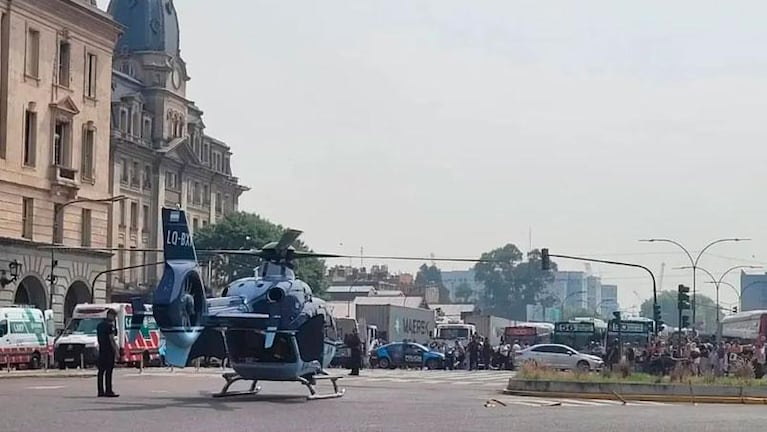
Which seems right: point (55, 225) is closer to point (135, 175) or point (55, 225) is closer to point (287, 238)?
point (287, 238)

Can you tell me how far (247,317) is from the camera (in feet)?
89.6

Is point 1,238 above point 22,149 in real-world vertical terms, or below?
below

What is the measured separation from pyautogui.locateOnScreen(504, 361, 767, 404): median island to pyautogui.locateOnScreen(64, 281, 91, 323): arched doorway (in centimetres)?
3501

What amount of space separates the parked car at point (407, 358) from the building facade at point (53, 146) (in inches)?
597

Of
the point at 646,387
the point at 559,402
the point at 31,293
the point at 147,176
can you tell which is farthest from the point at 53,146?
the point at 147,176

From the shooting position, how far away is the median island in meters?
32.0

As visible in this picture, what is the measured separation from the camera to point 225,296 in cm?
2836

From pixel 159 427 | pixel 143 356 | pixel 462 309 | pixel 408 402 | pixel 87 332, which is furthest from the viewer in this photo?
pixel 462 309

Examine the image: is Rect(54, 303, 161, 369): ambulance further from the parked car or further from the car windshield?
the parked car

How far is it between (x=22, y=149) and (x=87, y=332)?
11434 millimetres

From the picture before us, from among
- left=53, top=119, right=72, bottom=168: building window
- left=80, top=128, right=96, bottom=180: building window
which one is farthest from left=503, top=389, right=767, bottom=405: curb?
left=80, top=128, right=96, bottom=180: building window

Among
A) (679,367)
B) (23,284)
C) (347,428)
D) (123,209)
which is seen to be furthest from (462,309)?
(347,428)

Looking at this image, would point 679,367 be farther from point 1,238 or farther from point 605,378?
point 1,238

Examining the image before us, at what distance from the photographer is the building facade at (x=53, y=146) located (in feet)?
189
